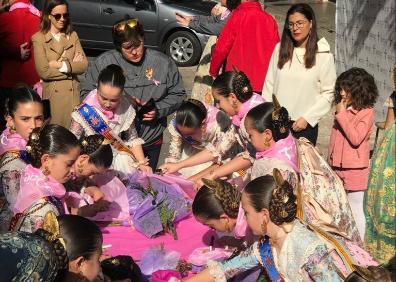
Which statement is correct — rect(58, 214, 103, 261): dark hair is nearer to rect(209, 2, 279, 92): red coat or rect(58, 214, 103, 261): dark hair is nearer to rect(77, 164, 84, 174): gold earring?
rect(77, 164, 84, 174): gold earring

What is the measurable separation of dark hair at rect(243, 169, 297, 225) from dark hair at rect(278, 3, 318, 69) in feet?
6.85

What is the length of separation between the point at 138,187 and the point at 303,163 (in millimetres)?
1155

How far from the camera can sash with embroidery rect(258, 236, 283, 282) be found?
3506mm

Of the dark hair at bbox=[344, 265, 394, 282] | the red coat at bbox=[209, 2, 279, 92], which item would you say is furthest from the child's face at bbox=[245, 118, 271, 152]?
the red coat at bbox=[209, 2, 279, 92]

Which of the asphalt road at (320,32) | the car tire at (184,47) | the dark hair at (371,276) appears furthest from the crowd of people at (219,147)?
the car tire at (184,47)

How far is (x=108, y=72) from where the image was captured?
4.73 metres

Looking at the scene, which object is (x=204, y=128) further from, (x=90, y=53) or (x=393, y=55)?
(x=90, y=53)

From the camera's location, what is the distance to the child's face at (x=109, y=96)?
4.71 meters

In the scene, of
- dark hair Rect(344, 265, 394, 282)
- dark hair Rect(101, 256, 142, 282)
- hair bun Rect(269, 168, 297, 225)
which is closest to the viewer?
dark hair Rect(344, 265, 394, 282)

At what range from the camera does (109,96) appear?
475 centimetres

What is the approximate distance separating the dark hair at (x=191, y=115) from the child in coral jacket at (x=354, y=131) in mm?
1004

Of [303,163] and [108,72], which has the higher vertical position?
[108,72]

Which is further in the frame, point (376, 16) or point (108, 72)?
point (376, 16)

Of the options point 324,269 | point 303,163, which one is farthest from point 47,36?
point 324,269
